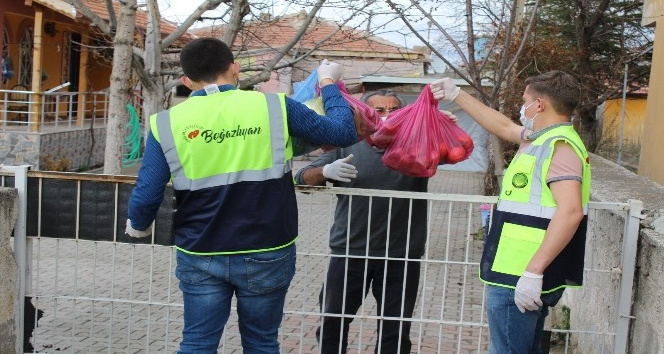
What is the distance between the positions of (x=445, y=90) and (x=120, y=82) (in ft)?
13.1

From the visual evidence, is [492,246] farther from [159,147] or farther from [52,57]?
[52,57]

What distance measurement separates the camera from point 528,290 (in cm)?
329

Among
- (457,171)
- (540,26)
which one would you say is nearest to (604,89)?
(540,26)

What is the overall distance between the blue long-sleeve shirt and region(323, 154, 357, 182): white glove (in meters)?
0.54

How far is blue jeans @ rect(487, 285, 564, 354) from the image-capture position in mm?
3457

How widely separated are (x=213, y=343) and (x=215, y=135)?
0.92 metres

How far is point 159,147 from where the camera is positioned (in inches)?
132

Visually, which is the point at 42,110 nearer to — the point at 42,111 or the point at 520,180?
the point at 42,111

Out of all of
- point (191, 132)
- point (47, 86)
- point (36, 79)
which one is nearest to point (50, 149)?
point (36, 79)

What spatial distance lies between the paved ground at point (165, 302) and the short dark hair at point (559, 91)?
3.33 feet

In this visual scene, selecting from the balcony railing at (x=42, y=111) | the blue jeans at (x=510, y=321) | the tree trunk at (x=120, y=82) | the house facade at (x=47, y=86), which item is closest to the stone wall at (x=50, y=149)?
the house facade at (x=47, y=86)

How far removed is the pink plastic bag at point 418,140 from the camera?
422 centimetres

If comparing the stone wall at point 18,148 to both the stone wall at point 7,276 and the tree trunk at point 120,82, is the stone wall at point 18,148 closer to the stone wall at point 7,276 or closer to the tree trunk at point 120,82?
the tree trunk at point 120,82

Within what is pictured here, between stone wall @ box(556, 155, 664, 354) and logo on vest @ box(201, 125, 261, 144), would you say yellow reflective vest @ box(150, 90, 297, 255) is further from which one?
stone wall @ box(556, 155, 664, 354)
